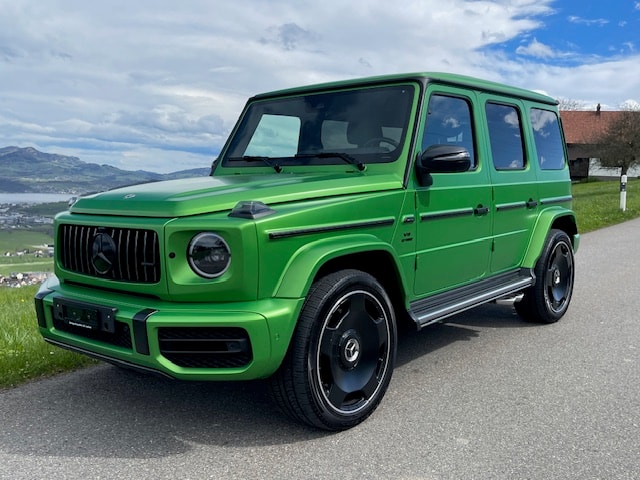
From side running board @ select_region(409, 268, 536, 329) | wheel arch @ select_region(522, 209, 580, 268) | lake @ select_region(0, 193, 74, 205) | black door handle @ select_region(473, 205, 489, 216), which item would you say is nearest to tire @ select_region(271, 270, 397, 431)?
side running board @ select_region(409, 268, 536, 329)

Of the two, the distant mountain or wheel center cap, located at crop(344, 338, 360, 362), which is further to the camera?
the distant mountain

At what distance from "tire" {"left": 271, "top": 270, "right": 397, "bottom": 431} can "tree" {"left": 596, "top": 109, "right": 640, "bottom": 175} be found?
46.6 meters

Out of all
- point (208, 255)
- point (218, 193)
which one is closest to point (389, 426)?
point (208, 255)

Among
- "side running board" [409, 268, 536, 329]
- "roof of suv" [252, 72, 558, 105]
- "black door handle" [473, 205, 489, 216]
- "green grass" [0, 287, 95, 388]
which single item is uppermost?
"roof of suv" [252, 72, 558, 105]

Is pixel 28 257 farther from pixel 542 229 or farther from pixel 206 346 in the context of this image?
pixel 206 346

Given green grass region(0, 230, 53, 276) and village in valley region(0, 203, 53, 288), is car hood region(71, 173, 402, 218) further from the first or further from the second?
green grass region(0, 230, 53, 276)

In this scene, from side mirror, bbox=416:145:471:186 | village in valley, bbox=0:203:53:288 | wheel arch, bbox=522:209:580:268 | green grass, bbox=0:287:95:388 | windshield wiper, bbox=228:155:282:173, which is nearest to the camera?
side mirror, bbox=416:145:471:186

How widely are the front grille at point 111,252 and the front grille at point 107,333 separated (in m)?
0.25

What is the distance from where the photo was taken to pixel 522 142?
16.9 feet

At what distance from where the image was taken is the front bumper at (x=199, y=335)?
2.77 m

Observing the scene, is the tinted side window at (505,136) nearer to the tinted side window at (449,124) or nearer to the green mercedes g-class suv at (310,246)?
the green mercedes g-class suv at (310,246)

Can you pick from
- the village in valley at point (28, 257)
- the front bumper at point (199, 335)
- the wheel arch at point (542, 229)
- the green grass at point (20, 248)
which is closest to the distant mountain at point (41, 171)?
the green grass at point (20, 248)

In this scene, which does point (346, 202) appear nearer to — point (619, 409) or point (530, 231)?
point (619, 409)

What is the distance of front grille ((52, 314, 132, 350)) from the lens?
294cm
